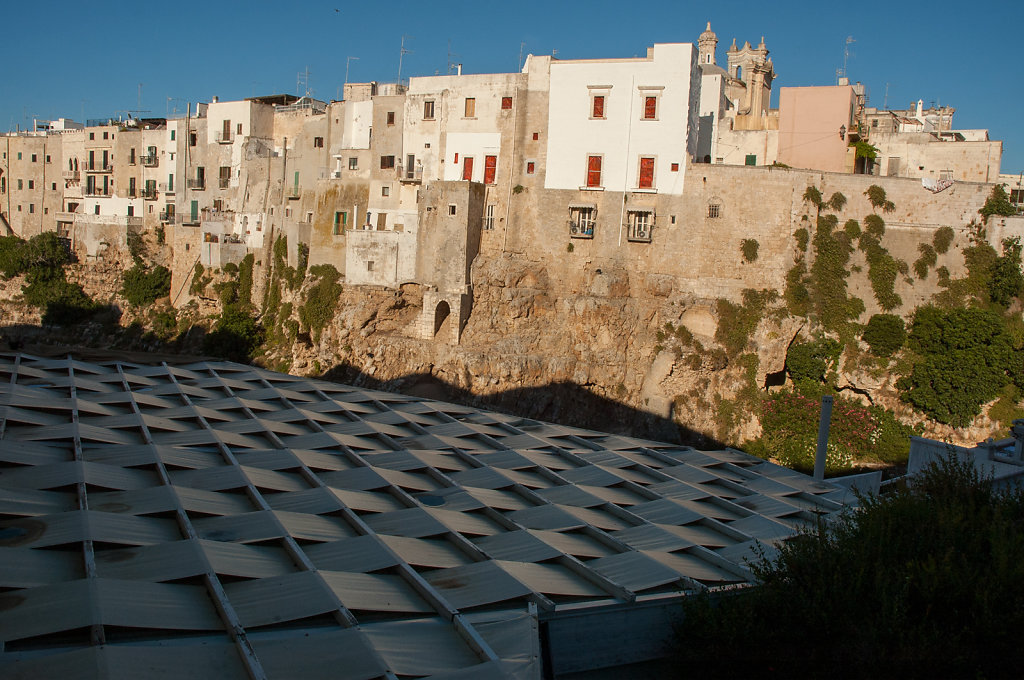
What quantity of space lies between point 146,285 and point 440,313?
23732 millimetres

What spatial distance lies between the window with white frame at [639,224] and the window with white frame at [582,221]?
4.92 feet

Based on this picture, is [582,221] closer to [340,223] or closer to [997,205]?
[340,223]

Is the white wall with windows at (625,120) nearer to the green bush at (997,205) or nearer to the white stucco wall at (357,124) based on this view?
the white stucco wall at (357,124)

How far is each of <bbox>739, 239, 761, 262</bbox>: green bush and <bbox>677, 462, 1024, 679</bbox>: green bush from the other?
816 inches

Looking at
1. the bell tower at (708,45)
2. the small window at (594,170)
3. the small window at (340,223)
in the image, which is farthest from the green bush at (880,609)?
the bell tower at (708,45)

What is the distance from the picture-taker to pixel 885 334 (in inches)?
1141

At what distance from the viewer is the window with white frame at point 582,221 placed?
32.0 metres

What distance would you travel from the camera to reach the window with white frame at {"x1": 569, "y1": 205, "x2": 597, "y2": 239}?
105ft

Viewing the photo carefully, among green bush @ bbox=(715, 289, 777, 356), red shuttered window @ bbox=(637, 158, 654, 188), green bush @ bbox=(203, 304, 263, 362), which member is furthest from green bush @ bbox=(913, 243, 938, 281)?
green bush @ bbox=(203, 304, 263, 362)

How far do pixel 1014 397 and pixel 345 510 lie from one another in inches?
1030

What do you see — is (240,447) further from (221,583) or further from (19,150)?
(19,150)

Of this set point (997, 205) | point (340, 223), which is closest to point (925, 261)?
point (997, 205)

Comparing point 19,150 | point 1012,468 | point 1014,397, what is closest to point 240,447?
point 1012,468

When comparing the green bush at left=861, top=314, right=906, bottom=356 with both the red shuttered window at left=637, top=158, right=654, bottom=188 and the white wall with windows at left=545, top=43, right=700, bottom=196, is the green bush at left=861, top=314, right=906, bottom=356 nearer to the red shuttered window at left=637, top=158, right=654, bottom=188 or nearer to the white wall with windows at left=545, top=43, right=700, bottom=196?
the white wall with windows at left=545, top=43, right=700, bottom=196
